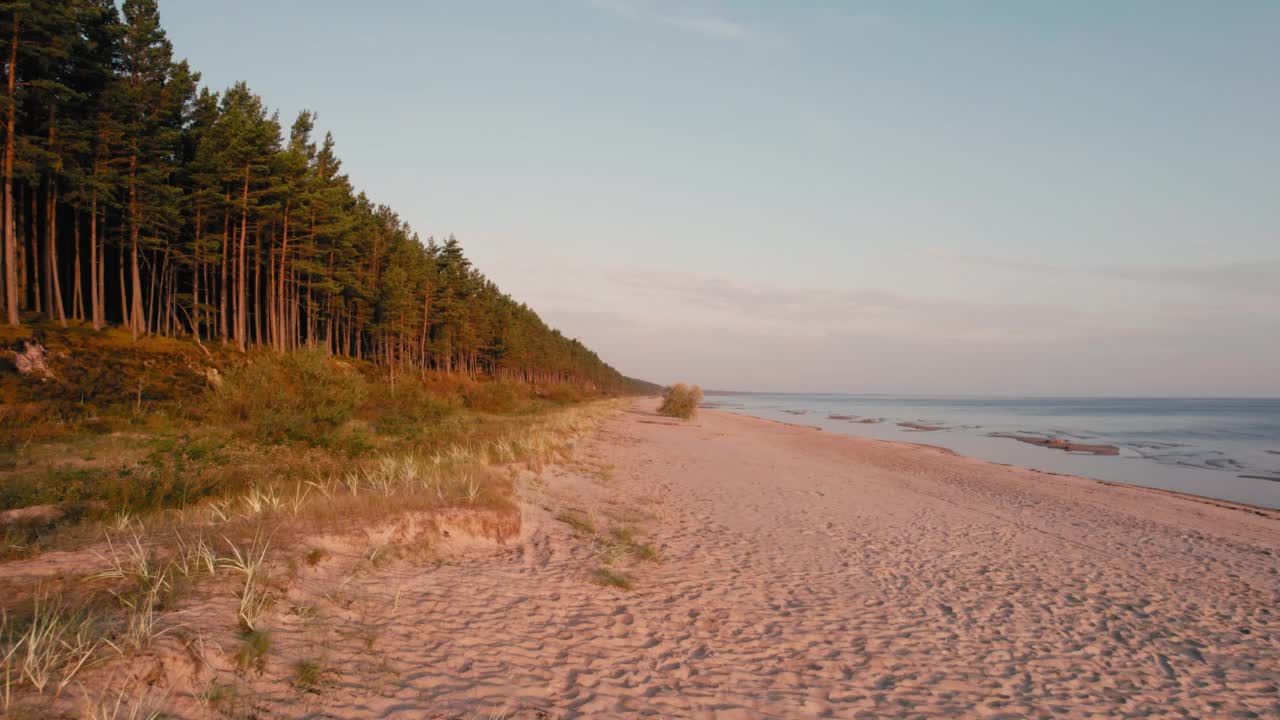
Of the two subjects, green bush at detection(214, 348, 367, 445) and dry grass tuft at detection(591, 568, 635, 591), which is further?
green bush at detection(214, 348, 367, 445)

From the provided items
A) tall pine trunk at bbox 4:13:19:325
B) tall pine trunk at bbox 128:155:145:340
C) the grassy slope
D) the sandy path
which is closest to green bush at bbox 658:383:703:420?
the grassy slope

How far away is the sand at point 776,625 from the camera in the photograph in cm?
494

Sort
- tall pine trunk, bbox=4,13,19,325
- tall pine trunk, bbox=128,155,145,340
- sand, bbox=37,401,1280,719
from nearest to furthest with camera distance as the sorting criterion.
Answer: sand, bbox=37,401,1280,719 < tall pine trunk, bbox=4,13,19,325 < tall pine trunk, bbox=128,155,145,340

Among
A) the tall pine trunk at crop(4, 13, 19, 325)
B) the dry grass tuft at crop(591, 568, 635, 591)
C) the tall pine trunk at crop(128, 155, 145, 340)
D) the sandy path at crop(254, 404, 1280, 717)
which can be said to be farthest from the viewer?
the tall pine trunk at crop(128, 155, 145, 340)

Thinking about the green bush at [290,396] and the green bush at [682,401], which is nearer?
the green bush at [290,396]

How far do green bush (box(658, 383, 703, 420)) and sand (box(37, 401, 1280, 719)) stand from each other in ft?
113

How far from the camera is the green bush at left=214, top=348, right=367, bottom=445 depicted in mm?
17375

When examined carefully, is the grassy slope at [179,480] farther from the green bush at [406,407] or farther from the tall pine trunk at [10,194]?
the tall pine trunk at [10,194]

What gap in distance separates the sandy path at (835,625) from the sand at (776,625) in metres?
0.04

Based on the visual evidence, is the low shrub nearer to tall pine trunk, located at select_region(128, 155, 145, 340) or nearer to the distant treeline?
the distant treeline

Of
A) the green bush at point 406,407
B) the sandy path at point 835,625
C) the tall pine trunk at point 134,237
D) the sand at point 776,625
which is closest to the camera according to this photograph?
the sand at point 776,625

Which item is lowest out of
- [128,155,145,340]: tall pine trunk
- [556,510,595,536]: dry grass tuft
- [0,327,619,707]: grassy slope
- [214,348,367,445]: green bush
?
[556,510,595,536]: dry grass tuft

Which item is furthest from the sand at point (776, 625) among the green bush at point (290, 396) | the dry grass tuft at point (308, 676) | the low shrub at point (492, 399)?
the low shrub at point (492, 399)

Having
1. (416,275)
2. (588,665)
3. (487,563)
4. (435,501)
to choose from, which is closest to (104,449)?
(435,501)
